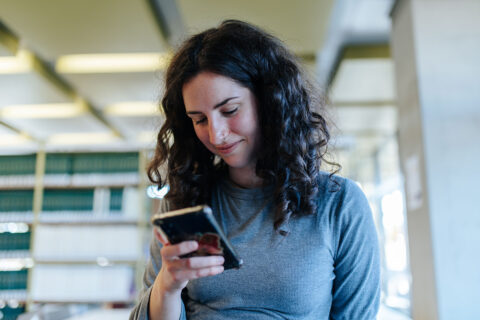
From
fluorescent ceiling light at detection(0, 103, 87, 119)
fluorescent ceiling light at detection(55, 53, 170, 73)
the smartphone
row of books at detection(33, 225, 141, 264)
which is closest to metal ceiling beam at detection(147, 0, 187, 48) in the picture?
fluorescent ceiling light at detection(55, 53, 170, 73)

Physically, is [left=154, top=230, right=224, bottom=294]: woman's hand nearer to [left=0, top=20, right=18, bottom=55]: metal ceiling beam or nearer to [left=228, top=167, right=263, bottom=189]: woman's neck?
[left=228, top=167, right=263, bottom=189]: woman's neck

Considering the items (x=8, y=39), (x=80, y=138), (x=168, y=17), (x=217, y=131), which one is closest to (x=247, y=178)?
(x=217, y=131)

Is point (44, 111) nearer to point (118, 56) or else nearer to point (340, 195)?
point (118, 56)

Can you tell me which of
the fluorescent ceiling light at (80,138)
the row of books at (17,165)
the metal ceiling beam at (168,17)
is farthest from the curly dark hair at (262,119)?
the fluorescent ceiling light at (80,138)

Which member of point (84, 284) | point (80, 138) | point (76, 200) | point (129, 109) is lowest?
point (84, 284)

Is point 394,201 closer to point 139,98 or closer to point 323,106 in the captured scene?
point 139,98

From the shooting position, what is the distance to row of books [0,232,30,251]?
4.57 metres

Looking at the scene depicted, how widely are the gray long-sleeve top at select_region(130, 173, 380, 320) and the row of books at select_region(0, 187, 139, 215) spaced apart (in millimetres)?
3706

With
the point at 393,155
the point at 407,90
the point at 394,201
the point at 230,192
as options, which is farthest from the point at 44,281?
the point at 393,155

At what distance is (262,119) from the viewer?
1071 mm

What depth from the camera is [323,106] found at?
1.21 m

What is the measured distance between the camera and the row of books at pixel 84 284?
4.50m

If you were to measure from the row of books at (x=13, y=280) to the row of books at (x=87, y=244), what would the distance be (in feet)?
0.70

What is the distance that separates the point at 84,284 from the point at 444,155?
3535 millimetres
